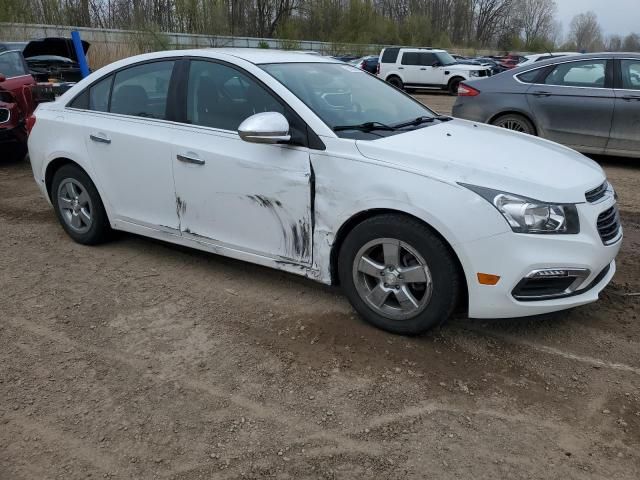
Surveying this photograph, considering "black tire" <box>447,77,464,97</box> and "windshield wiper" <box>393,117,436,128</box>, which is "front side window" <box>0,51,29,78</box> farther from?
"black tire" <box>447,77,464,97</box>

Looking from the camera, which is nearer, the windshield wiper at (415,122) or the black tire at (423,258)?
the black tire at (423,258)

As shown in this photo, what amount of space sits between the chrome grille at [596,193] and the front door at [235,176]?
1.60 metres

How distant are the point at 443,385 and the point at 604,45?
131m

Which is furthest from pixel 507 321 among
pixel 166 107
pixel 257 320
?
pixel 166 107

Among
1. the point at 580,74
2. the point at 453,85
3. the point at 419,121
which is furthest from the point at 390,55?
the point at 419,121

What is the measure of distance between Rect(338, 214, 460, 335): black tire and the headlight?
1.16 feet

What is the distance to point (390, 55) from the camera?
979 inches

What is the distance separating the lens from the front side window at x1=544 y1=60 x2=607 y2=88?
7853 mm

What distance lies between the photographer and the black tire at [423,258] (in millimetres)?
3182

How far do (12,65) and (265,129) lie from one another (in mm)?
7129

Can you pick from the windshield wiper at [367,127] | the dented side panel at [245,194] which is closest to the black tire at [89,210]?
the dented side panel at [245,194]

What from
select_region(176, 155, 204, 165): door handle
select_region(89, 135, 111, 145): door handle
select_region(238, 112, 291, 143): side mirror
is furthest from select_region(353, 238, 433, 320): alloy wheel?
select_region(89, 135, 111, 145): door handle

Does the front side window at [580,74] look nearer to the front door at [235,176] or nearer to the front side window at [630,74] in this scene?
the front side window at [630,74]

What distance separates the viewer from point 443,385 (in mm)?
3020
